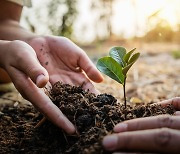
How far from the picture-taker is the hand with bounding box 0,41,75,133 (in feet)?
4.45

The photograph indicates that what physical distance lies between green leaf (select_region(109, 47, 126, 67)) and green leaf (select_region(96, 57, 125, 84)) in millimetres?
69

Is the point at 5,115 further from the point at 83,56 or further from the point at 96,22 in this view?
the point at 96,22

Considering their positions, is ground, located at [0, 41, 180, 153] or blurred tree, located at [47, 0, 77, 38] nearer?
ground, located at [0, 41, 180, 153]

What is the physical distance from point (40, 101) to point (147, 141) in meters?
0.57

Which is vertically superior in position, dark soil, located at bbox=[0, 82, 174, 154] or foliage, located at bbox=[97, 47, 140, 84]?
foliage, located at bbox=[97, 47, 140, 84]

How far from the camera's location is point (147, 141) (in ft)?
3.63

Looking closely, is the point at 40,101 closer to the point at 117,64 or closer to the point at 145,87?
the point at 117,64

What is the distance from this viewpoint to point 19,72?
60.5 inches

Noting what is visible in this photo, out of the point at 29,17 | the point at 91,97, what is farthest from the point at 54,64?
the point at 29,17

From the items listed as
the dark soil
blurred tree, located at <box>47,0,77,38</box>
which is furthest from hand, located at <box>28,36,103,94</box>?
blurred tree, located at <box>47,0,77,38</box>

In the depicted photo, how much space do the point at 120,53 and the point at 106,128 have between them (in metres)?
0.47

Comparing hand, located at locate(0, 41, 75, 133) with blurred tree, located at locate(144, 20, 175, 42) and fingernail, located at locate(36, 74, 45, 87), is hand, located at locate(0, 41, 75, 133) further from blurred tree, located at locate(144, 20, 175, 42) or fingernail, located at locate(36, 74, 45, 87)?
blurred tree, located at locate(144, 20, 175, 42)

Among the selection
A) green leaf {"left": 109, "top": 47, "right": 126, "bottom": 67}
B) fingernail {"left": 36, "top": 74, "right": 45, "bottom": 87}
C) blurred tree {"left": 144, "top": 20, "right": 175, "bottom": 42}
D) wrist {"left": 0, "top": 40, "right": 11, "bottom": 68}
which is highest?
green leaf {"left": 109, "top": 47, "right": 126, "bottom": 67}

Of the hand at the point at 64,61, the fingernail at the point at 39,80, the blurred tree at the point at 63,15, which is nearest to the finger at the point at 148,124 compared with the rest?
the fingernail at the point at 39,80
